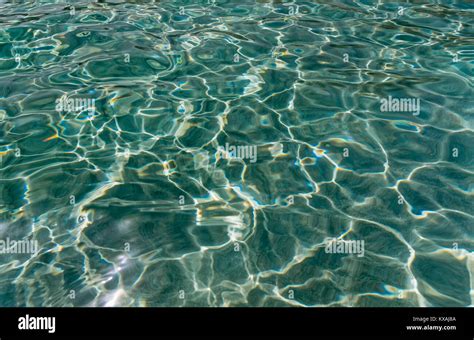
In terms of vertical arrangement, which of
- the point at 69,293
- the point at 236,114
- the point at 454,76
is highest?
the point at 454,76

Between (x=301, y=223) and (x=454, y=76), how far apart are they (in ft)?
10.7

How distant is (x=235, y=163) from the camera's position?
4.76 meters

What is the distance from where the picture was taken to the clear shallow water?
3.66 metres

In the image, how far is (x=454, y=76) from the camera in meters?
5.98

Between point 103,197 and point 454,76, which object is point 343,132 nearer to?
point 454,76

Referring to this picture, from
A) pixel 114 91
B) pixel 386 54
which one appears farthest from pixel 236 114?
pixel 386 54

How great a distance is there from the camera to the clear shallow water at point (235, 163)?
12.0ft

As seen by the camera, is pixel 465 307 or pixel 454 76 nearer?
pixel 465 307
